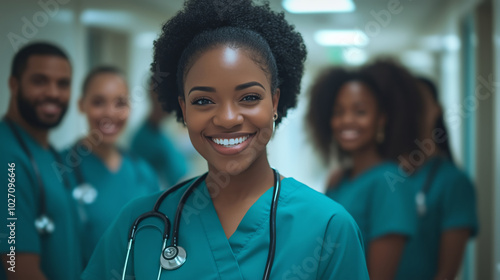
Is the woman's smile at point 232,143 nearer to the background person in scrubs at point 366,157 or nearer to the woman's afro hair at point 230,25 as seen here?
the woman's afro hair at point 230,25

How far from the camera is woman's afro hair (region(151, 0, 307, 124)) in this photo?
0.76m

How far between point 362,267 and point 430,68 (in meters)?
2.14

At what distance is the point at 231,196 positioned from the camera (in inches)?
31.2

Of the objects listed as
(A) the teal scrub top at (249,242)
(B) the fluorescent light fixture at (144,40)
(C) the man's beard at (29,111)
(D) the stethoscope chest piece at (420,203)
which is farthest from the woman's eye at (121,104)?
(D) the stethoscope chest piece at (420,203)

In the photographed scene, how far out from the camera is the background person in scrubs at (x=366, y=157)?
119 cm

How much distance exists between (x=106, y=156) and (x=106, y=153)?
0.04 ft

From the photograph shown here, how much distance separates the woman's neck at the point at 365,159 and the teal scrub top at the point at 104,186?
0.70 meters

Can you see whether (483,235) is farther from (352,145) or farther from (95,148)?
(95,148)

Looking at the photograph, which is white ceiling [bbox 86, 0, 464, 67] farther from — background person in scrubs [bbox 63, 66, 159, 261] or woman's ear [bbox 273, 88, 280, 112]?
woman's ear [bbox 273, 88, 280, 112]

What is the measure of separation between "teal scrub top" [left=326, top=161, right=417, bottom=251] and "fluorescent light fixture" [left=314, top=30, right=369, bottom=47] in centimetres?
95

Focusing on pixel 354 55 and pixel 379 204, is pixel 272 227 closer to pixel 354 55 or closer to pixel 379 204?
pixel 379 204

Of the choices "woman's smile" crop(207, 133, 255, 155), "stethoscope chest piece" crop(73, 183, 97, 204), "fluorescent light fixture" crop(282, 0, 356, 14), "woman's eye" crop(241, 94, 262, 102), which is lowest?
"stethoscope chest piece" crop(73, 183, 97, 204)

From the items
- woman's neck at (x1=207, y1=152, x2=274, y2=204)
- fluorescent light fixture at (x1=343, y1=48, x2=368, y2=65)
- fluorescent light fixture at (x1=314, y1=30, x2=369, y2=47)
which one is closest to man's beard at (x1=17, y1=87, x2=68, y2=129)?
woman's neck at (x1=207, y1=152, x2=274, y2=204)

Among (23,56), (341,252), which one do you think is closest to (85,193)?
(23,56)
